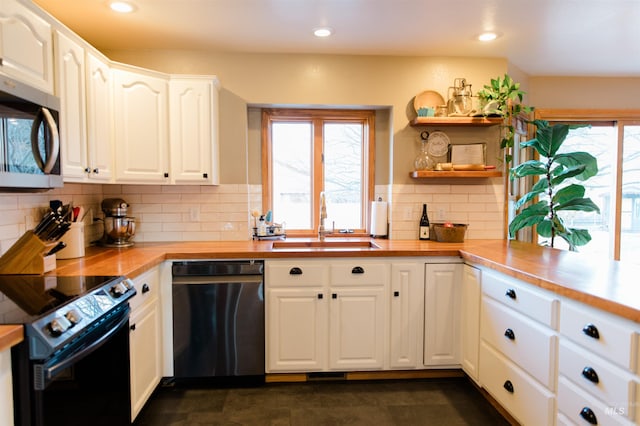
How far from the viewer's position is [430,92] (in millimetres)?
3053

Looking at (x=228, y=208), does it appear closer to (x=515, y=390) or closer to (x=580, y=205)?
(x=515, y=390)

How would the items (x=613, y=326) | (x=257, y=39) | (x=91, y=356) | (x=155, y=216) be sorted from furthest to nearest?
1. (x=155, y=216)
2. (x=257, y=39)
3. (x=91, y=356)
4. (x=613, y=326)

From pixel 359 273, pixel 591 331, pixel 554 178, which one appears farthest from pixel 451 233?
pixel 591 331

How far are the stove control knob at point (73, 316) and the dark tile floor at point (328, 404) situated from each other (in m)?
1.09

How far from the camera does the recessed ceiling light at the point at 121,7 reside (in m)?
2.17

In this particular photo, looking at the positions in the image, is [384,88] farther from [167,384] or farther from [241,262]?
[167,384]

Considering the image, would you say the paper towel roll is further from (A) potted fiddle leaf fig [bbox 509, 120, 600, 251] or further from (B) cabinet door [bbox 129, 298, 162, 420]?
(B) cabinet door [bbox 129, 298, 162, 420]

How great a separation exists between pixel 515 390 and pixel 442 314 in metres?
0.69

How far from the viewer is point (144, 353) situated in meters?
2.12

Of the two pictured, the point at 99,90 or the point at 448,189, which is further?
the point at 448,189

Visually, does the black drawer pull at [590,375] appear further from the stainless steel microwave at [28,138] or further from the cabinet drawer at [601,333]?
the stainless steel microwave at [28,138]

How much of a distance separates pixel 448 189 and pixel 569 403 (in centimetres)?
185

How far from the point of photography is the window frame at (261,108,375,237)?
321cm

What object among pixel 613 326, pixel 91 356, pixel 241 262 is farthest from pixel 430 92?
pixel 91 356
